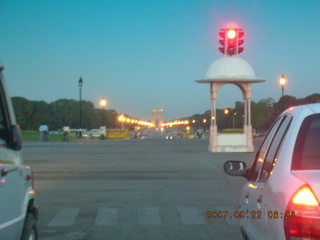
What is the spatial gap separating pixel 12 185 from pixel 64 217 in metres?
6.08

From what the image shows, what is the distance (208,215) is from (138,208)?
5.93 ft

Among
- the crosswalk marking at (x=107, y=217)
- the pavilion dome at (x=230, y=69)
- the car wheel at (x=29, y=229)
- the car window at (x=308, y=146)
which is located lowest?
the crosswalk marking at (x=107, y=217)

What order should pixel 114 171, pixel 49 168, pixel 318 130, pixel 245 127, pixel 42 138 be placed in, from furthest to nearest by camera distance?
pixel 42 138, pixel 245 127, pixel 49 168, pixel 114 171, pixel 318 130

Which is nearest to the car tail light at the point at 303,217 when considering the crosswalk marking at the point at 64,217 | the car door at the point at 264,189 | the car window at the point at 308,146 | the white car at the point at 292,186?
the white car at the point at 292,186

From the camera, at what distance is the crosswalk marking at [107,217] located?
10.0m

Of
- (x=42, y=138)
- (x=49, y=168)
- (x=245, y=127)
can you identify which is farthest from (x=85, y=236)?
(x=42, y=138)

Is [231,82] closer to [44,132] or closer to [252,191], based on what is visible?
[252,191]

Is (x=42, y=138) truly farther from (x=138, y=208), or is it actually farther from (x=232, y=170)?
(x=232, y=170)

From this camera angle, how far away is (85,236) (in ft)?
28.7

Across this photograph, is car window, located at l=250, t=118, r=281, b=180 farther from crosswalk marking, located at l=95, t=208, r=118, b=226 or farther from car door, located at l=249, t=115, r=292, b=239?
crosswalk marking, located at l=95, t=208, r=118, b=226

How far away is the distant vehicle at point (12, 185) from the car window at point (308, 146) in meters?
2.34

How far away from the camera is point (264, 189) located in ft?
14.8

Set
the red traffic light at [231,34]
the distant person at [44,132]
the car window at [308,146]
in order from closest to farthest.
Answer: the car window at [308,146] < the red traffic light at [231,34] < the distant person at [44,132]

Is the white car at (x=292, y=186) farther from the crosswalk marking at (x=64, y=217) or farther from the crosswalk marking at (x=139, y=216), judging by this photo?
the crosswalk marking at (x=64, y=217)
